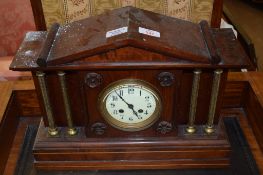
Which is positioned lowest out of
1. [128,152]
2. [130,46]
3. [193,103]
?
[128,152]

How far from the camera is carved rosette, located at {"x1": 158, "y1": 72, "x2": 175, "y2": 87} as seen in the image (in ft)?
3.09

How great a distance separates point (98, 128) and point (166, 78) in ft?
0.87

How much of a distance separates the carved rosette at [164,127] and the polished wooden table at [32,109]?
31cm

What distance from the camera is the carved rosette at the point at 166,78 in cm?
94

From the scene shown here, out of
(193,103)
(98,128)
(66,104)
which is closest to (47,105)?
(66,104)

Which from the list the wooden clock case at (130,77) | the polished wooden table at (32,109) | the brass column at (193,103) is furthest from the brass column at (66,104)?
the brass column at (193,103)

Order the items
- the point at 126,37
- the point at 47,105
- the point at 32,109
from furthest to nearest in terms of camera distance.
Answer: the point at 32,109 → the point at 47,105 → the point at 126,37

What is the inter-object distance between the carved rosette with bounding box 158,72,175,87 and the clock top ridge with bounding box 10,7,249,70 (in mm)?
47

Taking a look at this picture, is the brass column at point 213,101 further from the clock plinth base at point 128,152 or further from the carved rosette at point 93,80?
the carved rosette at point 93,80

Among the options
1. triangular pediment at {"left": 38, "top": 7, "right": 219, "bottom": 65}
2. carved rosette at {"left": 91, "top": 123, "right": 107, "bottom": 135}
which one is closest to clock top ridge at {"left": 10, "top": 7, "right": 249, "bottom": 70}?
triangular pediment at {"left": 38, "top": 7, "right": 219, "bottom": 65}

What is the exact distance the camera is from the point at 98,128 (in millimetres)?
1050

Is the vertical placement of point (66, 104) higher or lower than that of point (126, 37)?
lower

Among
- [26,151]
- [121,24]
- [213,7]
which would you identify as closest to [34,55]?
[121,24]

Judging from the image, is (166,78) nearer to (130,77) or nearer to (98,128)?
(130,77)
